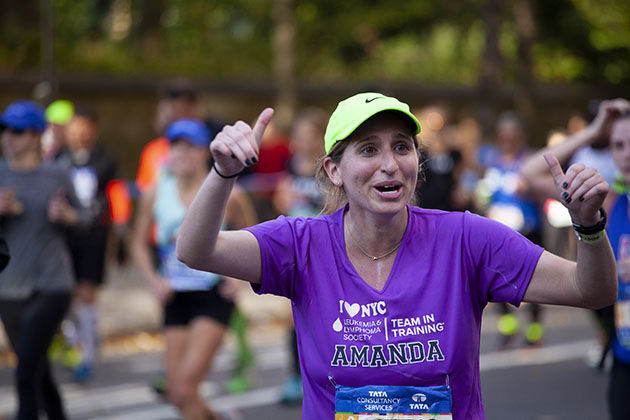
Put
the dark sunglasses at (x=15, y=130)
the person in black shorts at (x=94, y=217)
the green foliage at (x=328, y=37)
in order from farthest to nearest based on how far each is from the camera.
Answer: the green foliage at (x=328, y=37) < the person in black shorts at (x=94, y=217) < the dark sunglasses at (x=15, y=130)

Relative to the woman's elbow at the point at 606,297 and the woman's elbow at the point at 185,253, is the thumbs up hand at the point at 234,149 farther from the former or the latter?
the woman's elbow at the point at 606,297

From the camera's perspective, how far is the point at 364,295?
3133mm

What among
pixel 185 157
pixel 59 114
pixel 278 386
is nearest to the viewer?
pixel 185 157

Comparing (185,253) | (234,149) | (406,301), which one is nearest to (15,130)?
(185,253)

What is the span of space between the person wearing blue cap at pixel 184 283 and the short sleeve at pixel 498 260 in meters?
2.97

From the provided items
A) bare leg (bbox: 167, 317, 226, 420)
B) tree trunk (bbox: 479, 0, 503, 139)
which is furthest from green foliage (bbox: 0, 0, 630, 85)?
bare leg (bbox: 167, 317, 226, 420)

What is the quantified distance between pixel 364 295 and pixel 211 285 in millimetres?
3106

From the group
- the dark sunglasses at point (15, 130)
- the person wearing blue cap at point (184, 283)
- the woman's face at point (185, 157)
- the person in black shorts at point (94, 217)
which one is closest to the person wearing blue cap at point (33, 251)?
the dark sunglasses at point (15, 130)

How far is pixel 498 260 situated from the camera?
3.14 meters

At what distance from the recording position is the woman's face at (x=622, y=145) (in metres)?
4.48

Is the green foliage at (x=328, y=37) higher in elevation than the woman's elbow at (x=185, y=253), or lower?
higher

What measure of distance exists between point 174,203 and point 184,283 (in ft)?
1.91

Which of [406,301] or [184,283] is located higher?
A: [406,301]

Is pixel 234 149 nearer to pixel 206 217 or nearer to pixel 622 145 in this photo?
pixel 206 217
